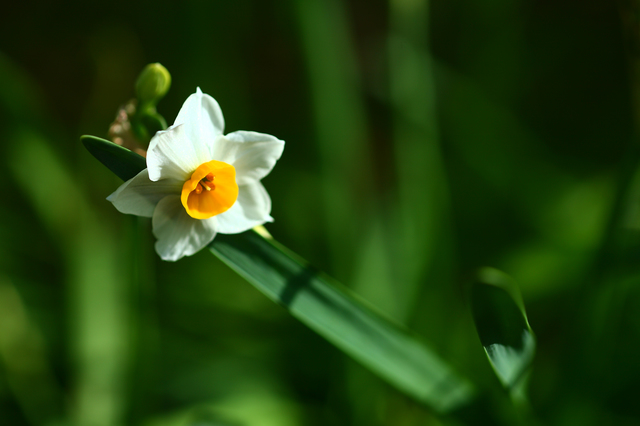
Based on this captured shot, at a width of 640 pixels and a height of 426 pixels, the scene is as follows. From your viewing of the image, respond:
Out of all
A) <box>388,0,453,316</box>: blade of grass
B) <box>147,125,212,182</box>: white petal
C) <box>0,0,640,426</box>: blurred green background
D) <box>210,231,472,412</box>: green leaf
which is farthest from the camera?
<box>388,0,453,316</box>: blade of grass

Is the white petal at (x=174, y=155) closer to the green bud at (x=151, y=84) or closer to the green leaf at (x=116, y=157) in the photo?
the green leaf at (x=116, y=157)

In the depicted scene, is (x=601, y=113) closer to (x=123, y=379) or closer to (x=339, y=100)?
(x=339, y=100)

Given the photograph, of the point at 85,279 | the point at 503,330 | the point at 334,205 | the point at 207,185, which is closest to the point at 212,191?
the point at 207,185

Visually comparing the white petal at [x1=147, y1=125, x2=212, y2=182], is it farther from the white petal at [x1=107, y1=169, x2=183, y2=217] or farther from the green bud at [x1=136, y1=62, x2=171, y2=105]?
the green bud at [x1=136, y1=62, x2=171, y2=105]

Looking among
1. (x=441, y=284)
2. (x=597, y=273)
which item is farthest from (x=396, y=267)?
(x=597, y=273)

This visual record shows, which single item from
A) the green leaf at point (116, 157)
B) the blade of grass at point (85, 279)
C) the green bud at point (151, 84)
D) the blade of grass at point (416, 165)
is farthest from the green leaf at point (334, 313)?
the blade of grass at point (85, 279)

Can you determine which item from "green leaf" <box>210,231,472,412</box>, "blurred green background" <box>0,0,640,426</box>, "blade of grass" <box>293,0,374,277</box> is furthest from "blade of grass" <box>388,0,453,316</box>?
"green leaf" <box>210,231,472,412</box>
